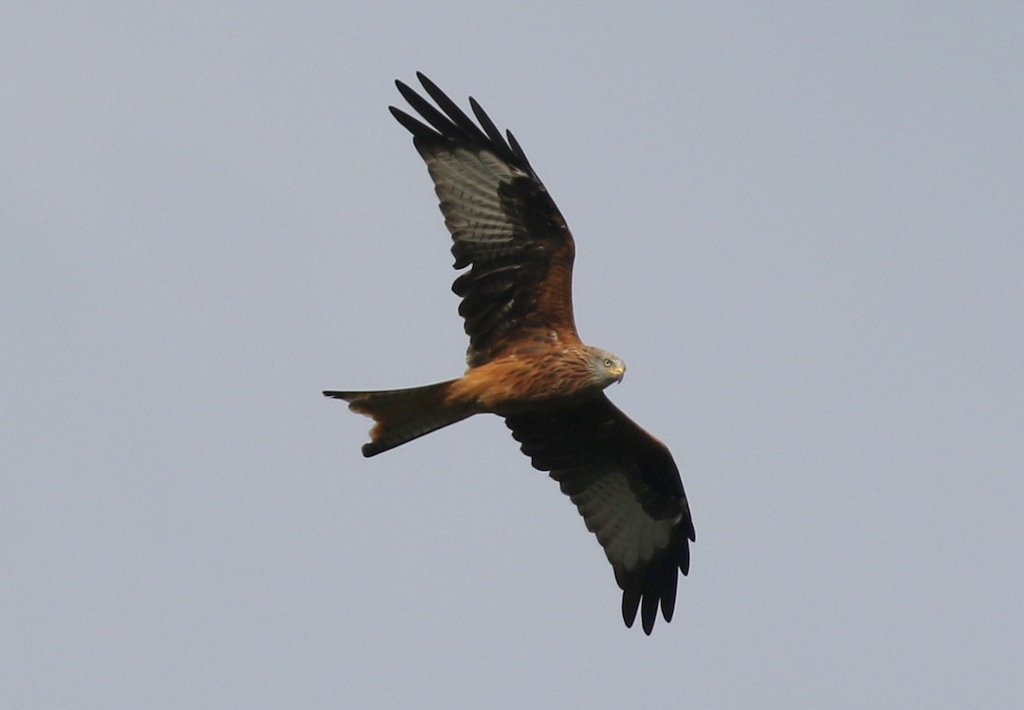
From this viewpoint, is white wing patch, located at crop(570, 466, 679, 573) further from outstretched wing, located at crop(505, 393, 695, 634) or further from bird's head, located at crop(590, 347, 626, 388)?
bird's head, located at crop(590, 347, 626, 388)

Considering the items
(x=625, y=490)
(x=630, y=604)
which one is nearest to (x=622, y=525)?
(x=625, y=490)

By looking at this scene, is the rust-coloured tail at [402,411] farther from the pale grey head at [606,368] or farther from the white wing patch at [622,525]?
the white wing patch at [622,525]

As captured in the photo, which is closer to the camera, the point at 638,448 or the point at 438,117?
the point at 438,117

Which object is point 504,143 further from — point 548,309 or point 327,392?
point 327,392

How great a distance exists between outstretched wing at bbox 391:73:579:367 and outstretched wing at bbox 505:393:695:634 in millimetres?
883

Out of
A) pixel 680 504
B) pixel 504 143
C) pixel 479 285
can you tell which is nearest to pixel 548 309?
pixel 479 285

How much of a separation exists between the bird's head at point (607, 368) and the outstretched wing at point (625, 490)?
808 millimetres

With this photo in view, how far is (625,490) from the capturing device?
39.2ft

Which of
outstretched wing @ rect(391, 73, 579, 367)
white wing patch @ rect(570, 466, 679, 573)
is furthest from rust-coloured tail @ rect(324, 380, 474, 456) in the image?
white wing patch @ rect(570, 466, 679, 573)

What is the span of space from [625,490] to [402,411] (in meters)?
2.18

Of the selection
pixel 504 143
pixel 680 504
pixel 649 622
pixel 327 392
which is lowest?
pixel 649 622

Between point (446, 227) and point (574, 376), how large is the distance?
139 centimetres

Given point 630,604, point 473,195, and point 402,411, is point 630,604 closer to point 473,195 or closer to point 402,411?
point 402,411

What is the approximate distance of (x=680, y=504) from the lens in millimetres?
12016
